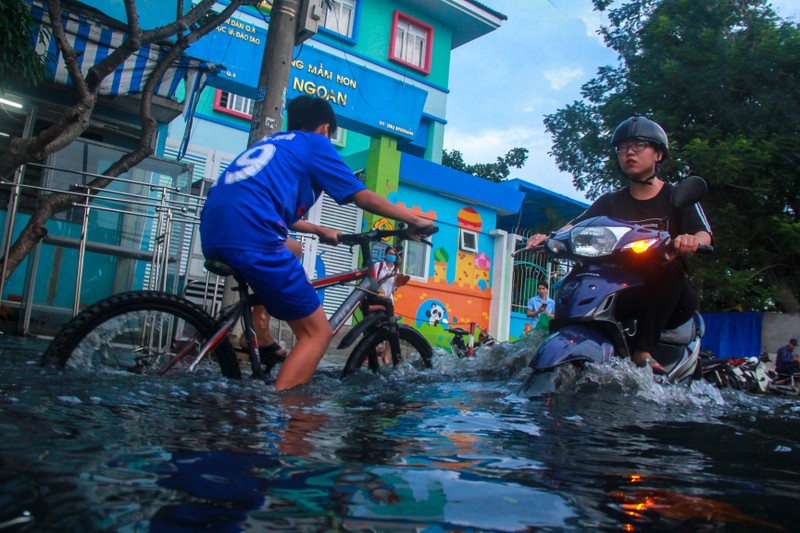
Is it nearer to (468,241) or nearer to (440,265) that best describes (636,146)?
(440,265)

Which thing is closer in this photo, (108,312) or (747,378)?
(108,312)

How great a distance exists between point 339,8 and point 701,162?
35.1 ft

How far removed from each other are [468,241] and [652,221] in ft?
40.4

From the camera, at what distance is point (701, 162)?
15375 mm

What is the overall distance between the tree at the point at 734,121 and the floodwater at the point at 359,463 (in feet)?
49.6

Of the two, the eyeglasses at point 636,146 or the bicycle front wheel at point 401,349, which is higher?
the eyeglasses at point 636,146

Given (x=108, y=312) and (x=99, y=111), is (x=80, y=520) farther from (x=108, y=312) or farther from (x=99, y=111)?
(x=99, y=111)

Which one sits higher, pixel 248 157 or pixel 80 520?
pixel 248 157

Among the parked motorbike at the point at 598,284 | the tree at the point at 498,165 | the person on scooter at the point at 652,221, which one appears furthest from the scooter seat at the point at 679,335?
the tree at the point at 498,165

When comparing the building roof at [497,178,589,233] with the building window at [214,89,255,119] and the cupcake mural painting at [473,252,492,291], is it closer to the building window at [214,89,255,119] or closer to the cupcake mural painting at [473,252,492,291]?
the cupcake mural painting at [473,252,492,291]

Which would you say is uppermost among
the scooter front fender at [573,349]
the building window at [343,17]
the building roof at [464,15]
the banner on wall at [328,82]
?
the building roof at [464,15]

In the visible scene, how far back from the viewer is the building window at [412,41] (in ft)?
59.2

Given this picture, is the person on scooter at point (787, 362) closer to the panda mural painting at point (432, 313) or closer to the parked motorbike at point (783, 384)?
the parked motorbike at point (783, 384)

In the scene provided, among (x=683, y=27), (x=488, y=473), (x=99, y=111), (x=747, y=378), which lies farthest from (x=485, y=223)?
(x=488, y=473)
